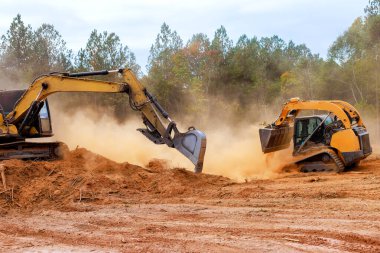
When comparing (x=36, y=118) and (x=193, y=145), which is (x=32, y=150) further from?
(x=193, y=145)

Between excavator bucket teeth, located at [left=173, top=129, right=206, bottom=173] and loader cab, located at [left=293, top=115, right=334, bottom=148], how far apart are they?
18.3 feet

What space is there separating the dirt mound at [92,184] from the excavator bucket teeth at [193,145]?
65cm

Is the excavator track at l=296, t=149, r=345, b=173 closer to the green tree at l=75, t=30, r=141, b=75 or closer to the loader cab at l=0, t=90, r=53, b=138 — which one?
the loader cab at l=0, t=90, r=53, b=138

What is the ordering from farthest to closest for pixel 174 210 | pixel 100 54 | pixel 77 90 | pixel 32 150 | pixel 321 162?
pixel 100 54, pixel 321 162, pixel 32 150, pixel 77 90, pixel 174 210

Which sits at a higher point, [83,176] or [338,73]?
[338,73]

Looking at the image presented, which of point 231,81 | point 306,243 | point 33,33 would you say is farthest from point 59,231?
point 231,81

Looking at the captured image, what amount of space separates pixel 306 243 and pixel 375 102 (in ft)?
120

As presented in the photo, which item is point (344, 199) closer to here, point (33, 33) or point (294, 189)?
point (294, 189)

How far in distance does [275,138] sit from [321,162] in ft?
5.15

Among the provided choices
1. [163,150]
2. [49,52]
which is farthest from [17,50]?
[163,150]

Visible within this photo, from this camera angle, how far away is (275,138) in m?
16.8

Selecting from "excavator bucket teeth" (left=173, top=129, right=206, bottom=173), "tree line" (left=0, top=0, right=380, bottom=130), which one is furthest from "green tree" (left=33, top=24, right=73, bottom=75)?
"excavator bucket teeth" (left=173, top=129, right=206, bottom=173)

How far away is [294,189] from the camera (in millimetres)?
12266

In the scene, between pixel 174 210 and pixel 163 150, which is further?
pixel 163 150
